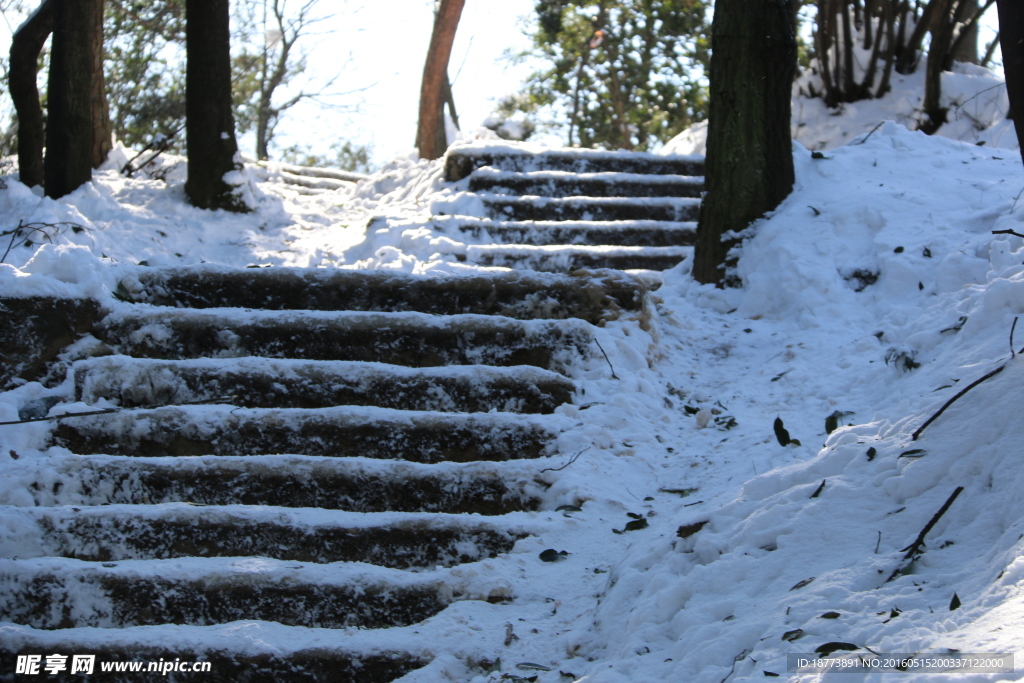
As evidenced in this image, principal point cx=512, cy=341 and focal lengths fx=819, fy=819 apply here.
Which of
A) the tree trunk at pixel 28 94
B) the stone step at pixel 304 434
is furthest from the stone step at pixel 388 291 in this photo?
the tree trunk at pixel 28 94

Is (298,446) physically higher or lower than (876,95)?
lower

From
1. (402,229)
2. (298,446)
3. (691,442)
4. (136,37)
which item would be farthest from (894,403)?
(136,37)

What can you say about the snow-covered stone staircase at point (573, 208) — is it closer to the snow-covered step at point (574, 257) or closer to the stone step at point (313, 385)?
the snow-covered step at point (574, 257)

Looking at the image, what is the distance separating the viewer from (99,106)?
23.0 feet

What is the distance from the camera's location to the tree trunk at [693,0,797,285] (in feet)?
14.3

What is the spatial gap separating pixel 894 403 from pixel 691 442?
28.6 inches

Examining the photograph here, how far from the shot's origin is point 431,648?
206 cm

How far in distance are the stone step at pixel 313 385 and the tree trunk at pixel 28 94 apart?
4218 millimetres

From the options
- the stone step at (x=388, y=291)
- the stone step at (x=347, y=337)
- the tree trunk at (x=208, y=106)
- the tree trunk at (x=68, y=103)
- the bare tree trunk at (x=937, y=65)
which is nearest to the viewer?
the stone step at (x=347, y=337)

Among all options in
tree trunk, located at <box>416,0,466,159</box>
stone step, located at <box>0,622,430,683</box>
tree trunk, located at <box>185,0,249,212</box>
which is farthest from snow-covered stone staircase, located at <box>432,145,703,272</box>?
tree trunk, located at <box>416,0,466,159</box>

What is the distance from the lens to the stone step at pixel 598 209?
5.73m

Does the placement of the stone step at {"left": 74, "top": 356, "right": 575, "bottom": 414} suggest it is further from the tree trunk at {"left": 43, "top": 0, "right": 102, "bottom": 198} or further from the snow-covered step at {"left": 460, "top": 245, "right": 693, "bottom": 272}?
the tree trunk at {"left": 43, "top": 0, "right": 102, "bottom": 198}

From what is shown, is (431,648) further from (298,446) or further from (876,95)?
(876,95)

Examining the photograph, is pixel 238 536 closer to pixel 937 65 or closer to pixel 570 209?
pixel 570 209
